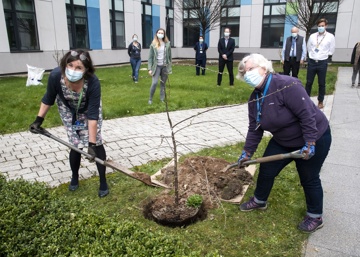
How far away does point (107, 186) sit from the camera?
147 inches

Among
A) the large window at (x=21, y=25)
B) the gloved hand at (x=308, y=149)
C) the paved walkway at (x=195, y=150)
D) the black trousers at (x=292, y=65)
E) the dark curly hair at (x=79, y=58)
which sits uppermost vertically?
the large window at (x=21, y=25)

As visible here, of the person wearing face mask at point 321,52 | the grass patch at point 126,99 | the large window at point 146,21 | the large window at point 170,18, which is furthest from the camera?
the large window at point 170,18

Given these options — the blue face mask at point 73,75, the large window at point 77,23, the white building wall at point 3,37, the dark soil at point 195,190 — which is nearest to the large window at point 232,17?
the large window at point 77,23

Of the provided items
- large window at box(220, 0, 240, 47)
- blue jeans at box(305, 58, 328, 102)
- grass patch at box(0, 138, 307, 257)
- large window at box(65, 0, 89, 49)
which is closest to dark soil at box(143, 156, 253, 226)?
grass patch at box(0, 138, 307, 257)

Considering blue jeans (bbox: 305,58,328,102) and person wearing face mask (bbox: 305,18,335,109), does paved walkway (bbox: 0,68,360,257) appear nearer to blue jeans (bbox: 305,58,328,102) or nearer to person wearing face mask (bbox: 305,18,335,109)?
blue jeans (bbox: 305,58,328,102)

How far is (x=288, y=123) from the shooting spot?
2703 millimetres

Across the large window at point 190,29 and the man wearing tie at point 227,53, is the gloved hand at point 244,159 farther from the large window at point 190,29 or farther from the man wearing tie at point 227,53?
the large window at point 190,29

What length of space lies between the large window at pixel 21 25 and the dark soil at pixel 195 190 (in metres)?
14.2

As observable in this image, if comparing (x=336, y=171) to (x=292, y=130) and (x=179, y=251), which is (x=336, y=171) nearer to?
(x=292, y=130)

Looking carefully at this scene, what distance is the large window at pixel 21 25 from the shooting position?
14.9 m

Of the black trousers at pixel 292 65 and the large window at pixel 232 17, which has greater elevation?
the large window at pixel 232 17

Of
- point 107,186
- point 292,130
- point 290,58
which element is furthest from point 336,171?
point 290,58

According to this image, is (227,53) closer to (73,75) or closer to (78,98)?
(78,98)

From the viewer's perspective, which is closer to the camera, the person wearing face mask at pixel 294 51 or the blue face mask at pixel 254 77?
the blue face mask at pixel 254 77
